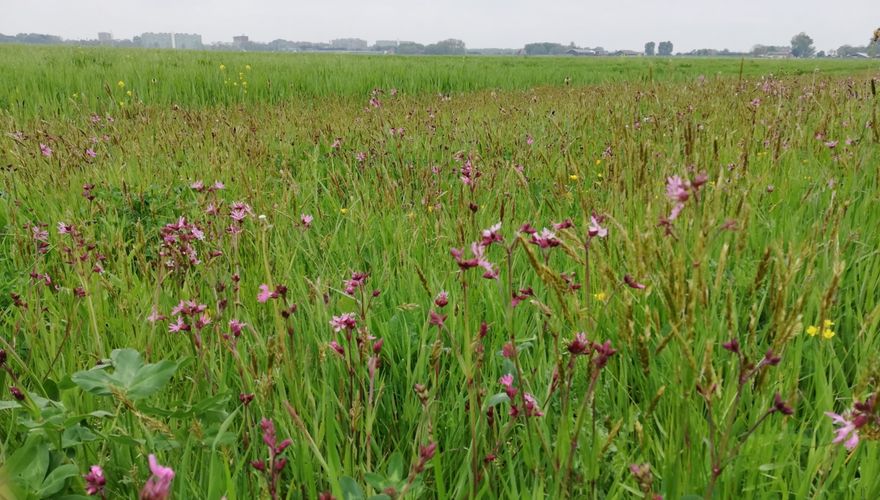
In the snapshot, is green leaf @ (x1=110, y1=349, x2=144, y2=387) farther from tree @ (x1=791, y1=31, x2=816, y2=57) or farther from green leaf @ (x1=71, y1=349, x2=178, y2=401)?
tree @ (x1=791, y1=31, x2=816, y2=57)

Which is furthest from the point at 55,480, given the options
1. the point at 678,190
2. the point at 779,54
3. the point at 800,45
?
the point at 800,45

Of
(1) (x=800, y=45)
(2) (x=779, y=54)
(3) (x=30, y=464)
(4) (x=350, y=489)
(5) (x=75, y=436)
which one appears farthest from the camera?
(1) (x=800, y=45)

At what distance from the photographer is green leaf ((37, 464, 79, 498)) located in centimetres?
113

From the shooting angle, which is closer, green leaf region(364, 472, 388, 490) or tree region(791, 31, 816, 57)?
green leaf region(364, 472, 388, 490)

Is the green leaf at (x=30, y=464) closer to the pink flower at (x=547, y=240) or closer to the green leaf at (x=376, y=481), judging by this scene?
the green leaf at (x=376, y=481)

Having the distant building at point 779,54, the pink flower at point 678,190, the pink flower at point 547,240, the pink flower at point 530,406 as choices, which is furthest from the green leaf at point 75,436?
the distant building at point 779,54

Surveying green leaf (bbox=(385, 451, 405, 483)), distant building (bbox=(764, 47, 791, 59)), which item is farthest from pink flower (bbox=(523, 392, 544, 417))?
distant building (bbox=(764, 47, 791, 59))

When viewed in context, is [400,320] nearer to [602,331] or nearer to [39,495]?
[602,331]

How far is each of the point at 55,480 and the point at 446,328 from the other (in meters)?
0.84

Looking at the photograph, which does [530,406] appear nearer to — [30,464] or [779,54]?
[30,464]

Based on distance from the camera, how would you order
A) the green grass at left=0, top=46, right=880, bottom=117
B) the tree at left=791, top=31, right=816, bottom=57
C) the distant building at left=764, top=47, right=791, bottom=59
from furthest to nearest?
the tree at left=791, top=31, right=816, bottom=57
the distant building at left=764, top=47, right=791, bottom=59
the green grass at left=0, top=46, right=880, bottom=117

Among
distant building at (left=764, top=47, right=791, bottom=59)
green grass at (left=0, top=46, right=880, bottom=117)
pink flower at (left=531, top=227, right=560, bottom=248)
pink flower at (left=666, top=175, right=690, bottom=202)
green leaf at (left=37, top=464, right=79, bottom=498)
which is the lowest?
green leaf at (left=37, top=464, right=79, bottom=498)

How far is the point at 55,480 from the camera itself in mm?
1151

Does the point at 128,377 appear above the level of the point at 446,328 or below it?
below
